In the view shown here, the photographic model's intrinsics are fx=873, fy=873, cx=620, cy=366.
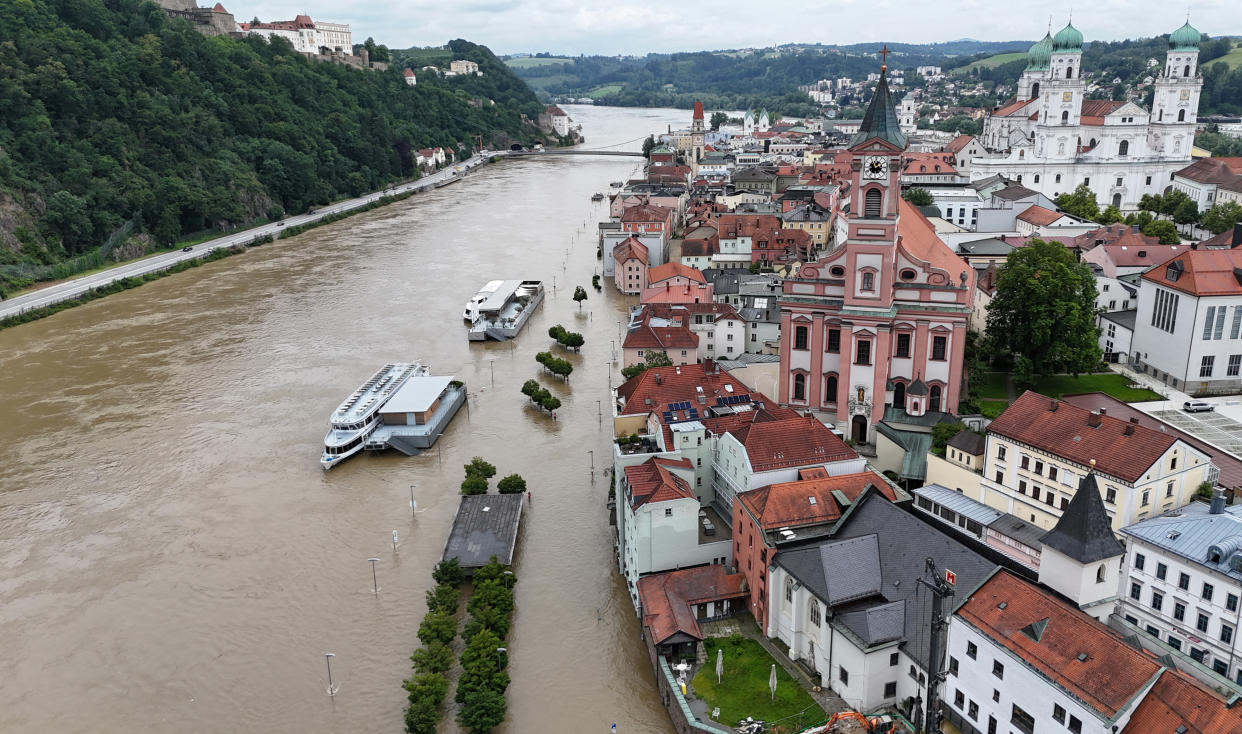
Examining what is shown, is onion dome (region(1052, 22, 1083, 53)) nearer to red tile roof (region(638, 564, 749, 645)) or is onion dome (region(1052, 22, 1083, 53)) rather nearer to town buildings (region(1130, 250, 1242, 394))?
town buildings (region(1130, 250, 1242, 394))

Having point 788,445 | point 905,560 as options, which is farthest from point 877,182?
point 905,560

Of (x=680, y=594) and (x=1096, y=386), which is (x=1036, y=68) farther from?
(x=680, y=594)

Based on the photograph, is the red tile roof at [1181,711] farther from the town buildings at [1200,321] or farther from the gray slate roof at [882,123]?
the town buildings at [1200,321]

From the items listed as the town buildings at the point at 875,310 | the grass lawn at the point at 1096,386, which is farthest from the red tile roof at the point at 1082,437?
the grass lawn at the point at 1096,386

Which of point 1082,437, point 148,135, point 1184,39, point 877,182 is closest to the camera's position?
point 1082,437

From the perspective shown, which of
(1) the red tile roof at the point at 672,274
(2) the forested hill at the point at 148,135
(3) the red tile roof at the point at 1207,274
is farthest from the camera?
(2) the forested hill at the point at 148,135

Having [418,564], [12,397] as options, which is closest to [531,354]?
[418,564]
